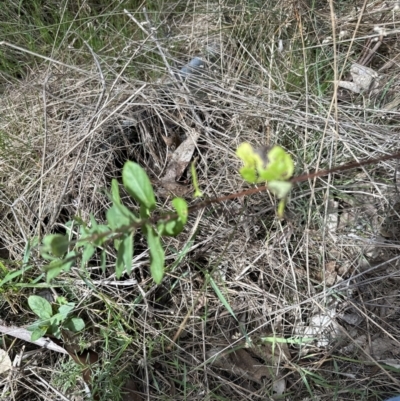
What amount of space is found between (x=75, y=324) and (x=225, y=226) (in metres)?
0.56

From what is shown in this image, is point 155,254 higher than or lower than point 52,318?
higher

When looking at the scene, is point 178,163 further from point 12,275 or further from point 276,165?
point 276,165

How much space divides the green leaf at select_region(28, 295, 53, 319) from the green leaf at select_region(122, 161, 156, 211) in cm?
71

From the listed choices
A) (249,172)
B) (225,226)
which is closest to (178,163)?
(225,226)

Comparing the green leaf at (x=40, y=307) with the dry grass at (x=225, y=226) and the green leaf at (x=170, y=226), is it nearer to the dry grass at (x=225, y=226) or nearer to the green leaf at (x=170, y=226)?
the dry grass at (x=225, y=226)

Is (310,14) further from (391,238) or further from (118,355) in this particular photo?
(118,355)

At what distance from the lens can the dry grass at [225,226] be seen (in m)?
1.46

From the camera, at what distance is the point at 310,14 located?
198 cm

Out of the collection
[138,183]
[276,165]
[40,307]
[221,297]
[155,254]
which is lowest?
[221,297]

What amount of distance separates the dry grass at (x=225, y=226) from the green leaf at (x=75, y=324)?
4cm

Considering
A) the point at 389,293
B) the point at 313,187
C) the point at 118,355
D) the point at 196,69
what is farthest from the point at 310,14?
the point at 118,355

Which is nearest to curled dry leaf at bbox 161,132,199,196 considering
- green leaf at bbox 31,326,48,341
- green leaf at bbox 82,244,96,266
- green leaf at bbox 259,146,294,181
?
green leaf at bbox 31,326,48,341

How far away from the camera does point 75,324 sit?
1.47 m

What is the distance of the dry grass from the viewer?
4.77 ft
